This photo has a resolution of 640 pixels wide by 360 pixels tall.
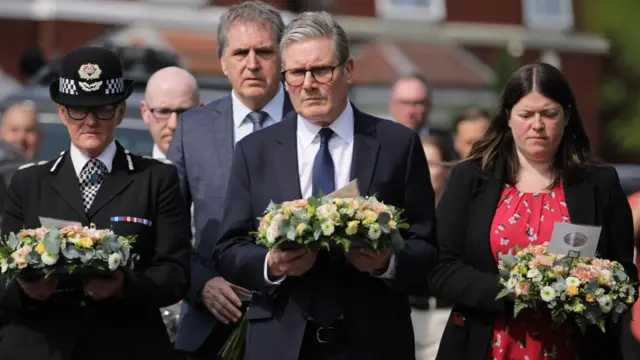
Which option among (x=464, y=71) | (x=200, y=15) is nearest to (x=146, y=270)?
(x=200, y=15)

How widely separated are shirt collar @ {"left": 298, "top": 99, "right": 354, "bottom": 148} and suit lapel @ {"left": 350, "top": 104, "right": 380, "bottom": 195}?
0.03 metres

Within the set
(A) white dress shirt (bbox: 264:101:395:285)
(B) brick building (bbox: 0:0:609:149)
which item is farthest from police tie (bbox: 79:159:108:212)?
(B) brick building (bbox: 0:0:609:149)

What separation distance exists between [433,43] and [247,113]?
46.0 ft

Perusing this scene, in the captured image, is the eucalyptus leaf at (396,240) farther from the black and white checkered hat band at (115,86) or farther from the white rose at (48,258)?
the black and white checkered hat band at (115,86)

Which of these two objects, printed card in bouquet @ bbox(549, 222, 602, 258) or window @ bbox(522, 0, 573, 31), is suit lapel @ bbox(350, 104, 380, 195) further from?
window @ bbox(522, 0, 573, 31)

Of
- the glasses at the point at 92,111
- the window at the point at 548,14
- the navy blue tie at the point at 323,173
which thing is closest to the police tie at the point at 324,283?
the navy blue tie at the point at 323,173

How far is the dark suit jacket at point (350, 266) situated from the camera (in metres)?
6.12

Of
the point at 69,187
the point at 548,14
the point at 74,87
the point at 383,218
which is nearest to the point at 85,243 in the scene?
the point at 69,187

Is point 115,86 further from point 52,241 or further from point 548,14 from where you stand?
point 548,14

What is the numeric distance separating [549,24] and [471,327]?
51.7 feet

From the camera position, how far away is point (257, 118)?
7562 mm

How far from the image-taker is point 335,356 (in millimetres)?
6113

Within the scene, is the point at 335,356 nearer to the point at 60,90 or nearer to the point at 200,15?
the point at 60,90

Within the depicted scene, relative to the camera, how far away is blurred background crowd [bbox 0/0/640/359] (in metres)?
18.3
